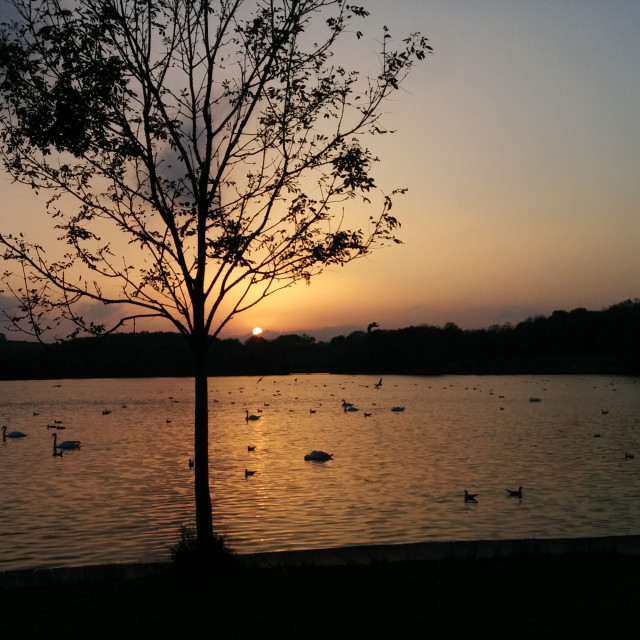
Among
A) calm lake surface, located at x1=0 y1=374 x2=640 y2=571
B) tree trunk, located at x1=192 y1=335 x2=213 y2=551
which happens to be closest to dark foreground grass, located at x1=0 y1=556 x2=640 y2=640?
tree trunk, located at x1=192 y1=335 x2=213 y2=551

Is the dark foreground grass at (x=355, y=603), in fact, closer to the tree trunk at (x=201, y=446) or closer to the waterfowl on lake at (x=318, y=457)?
the tree trunk at (x=201, y=446)

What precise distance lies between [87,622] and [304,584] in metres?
3.14

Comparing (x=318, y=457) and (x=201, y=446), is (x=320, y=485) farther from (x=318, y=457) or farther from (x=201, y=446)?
(x=201, y=446)

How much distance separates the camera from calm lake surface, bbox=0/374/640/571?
2148 centimetres

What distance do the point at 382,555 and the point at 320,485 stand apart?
17631mm

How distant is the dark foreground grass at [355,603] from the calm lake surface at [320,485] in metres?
7.81

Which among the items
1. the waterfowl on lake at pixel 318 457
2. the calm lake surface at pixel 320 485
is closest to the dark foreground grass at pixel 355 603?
the calm lake surface at pixel 320 485

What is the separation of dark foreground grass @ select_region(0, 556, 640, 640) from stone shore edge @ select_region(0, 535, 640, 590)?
417 millimetres

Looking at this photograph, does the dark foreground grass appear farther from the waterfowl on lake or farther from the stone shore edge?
the waterfowl on lake

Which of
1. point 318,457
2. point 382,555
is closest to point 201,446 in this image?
point 382,555

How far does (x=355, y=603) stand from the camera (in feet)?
35.2

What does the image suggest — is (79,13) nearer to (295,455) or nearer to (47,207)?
(47,207)

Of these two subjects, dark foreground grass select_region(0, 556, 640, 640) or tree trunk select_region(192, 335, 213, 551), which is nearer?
dark foreground grass select_region(0, 556, 640, 640)

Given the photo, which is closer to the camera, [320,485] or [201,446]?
[201,446]
